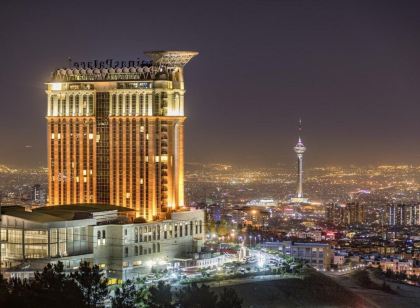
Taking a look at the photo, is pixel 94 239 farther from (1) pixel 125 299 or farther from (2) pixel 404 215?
(2) pixel 404 215

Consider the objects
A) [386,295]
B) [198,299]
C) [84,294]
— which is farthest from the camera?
[386,295]

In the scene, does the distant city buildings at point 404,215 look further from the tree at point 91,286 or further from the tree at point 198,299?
the tree at point 91,286

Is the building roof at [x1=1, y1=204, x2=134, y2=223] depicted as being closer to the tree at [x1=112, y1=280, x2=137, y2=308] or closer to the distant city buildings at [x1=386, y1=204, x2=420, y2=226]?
the tree at [x1=112, y1=280, x2=137, y2=308]

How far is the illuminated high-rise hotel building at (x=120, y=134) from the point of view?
5750 centimetres

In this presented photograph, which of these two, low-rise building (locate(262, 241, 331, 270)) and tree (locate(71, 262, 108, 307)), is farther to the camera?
low-rise building (locate(262, 241, 331, 270))

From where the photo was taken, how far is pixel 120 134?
58.3 metres

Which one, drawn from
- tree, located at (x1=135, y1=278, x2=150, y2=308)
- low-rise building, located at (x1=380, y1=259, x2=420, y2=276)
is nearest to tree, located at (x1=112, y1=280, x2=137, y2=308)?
tree, located at (x1=135, y1=278, x2=150, y2=308)

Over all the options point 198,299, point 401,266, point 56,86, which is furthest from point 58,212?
point 401,266

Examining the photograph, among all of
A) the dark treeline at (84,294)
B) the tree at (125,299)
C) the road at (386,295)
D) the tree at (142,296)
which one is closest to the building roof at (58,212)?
the tree at (142,296)

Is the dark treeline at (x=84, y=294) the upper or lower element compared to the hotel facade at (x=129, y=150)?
lower

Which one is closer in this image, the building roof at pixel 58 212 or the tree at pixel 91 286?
the tree at pixel 91 286

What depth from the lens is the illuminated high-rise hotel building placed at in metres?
57.5

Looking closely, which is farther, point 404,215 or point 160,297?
point 404,215

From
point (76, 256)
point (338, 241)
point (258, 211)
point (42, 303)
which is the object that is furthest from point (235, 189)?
point (42, 303)
